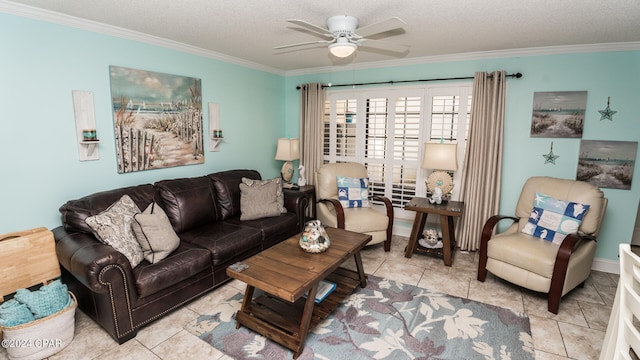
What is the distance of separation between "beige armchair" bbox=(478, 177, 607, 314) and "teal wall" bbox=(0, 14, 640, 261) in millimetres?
584

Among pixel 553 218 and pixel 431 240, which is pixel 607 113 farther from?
pixel 431 240

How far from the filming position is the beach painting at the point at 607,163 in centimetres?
330

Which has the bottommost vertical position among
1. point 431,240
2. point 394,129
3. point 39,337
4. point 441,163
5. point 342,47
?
point 39,337

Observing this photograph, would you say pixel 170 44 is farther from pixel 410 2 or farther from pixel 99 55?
pixel 410 2

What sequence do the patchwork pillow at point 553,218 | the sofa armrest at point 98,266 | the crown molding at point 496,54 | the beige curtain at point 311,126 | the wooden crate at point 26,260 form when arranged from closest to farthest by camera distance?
the sofa armrest at point 98,266, the wooden crate at point 26,260, the patchwork pillow at point 553,218, the crown molding at point 496,54, the beige curtain at point 311,126

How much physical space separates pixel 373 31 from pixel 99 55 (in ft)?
8.17

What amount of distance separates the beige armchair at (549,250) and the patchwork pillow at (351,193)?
5.02 feet

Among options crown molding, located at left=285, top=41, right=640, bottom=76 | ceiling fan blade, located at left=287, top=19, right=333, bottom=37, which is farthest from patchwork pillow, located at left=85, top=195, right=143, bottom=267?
crown molding, located at left=285, top=41, right=640, bottom=76

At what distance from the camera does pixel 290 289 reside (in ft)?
6.74

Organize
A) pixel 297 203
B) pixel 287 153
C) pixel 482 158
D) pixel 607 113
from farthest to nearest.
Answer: pixel 287 153
pixel 297 203
pixel 482 158
pixel 607 113

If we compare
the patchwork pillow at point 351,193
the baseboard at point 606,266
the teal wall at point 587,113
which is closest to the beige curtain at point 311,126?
the patchwork pillow at point 351,193

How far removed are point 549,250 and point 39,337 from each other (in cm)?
398

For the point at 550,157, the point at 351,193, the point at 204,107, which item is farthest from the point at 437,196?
the point at 204,107

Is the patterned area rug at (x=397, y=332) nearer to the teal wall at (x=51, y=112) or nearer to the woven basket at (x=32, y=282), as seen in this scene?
the woven basket at (x=32, y=282)
